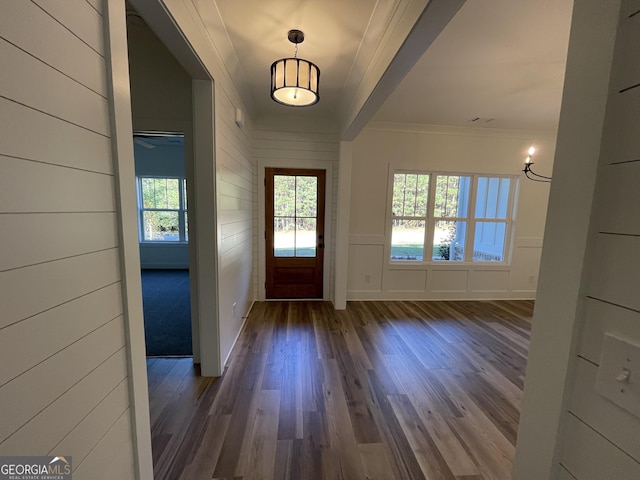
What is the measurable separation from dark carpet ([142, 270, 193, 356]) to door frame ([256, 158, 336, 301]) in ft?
3.79

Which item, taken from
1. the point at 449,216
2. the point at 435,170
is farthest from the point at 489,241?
the point at 435,170

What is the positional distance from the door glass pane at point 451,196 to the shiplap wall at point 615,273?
3.84 metres

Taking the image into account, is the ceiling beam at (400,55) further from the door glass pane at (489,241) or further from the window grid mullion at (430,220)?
the door glass pane at (489,241)

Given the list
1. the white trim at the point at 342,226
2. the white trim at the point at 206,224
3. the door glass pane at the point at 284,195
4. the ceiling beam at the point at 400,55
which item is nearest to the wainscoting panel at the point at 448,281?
the white trim at the point at 342,226

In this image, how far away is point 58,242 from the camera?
0.68 metres

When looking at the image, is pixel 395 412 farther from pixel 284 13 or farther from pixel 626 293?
pixel 284 13

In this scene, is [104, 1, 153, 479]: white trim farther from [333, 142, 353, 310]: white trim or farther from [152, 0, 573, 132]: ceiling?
[333, 142, 353, 310]: white trim

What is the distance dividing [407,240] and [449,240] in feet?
2.35

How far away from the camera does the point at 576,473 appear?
0.52 m

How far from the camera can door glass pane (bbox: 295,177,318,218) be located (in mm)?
3867

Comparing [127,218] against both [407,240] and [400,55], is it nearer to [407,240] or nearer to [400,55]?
[400,55]

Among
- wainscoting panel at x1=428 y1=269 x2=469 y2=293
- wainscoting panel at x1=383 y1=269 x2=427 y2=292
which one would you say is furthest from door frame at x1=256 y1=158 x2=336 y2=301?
wainscoting panel at x1=428 y1=269 x2=469 y2=293

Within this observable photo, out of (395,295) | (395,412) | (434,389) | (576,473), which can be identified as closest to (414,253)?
(395,295)

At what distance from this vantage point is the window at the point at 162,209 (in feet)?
19.4
